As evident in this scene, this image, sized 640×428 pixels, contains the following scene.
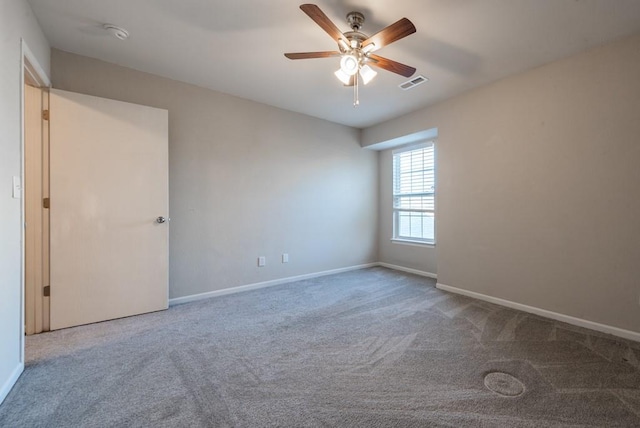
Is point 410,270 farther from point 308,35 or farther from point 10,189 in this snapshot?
point 10,189

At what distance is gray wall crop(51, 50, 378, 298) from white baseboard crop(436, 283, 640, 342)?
1931 mm

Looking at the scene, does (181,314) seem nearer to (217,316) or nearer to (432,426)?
(217,316)

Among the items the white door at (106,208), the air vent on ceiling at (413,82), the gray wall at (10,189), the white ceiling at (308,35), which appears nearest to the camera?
the gray wall at (10,189)

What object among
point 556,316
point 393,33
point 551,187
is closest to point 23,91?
point 393,33

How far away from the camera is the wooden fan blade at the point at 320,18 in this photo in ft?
5.41

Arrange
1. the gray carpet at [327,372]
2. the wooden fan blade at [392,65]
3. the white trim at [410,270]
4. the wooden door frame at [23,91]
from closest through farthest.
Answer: the gray carpet at [327,372] → the wooden door frame at [23,91] → the wooden fan blade at [392,65] → the white trim at [410,270]

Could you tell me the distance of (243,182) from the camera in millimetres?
3717

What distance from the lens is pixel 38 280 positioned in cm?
248

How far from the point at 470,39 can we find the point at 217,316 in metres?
3.51

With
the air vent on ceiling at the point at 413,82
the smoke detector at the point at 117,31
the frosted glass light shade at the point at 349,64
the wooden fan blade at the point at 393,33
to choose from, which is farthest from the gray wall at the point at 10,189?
the air vent on ceiling at the point at 413,82

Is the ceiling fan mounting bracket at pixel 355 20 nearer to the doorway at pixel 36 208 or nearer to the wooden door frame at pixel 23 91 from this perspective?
the wooden door frame at pixel 23 91

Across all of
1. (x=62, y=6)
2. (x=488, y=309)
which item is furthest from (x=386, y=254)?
(x=62, y=6)

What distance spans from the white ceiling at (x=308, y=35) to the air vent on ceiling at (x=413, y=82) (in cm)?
10

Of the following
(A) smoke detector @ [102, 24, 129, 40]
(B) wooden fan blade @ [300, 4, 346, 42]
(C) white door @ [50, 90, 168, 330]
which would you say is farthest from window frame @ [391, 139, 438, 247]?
(A) smoke detector @ [102, 24, 129, 40]
